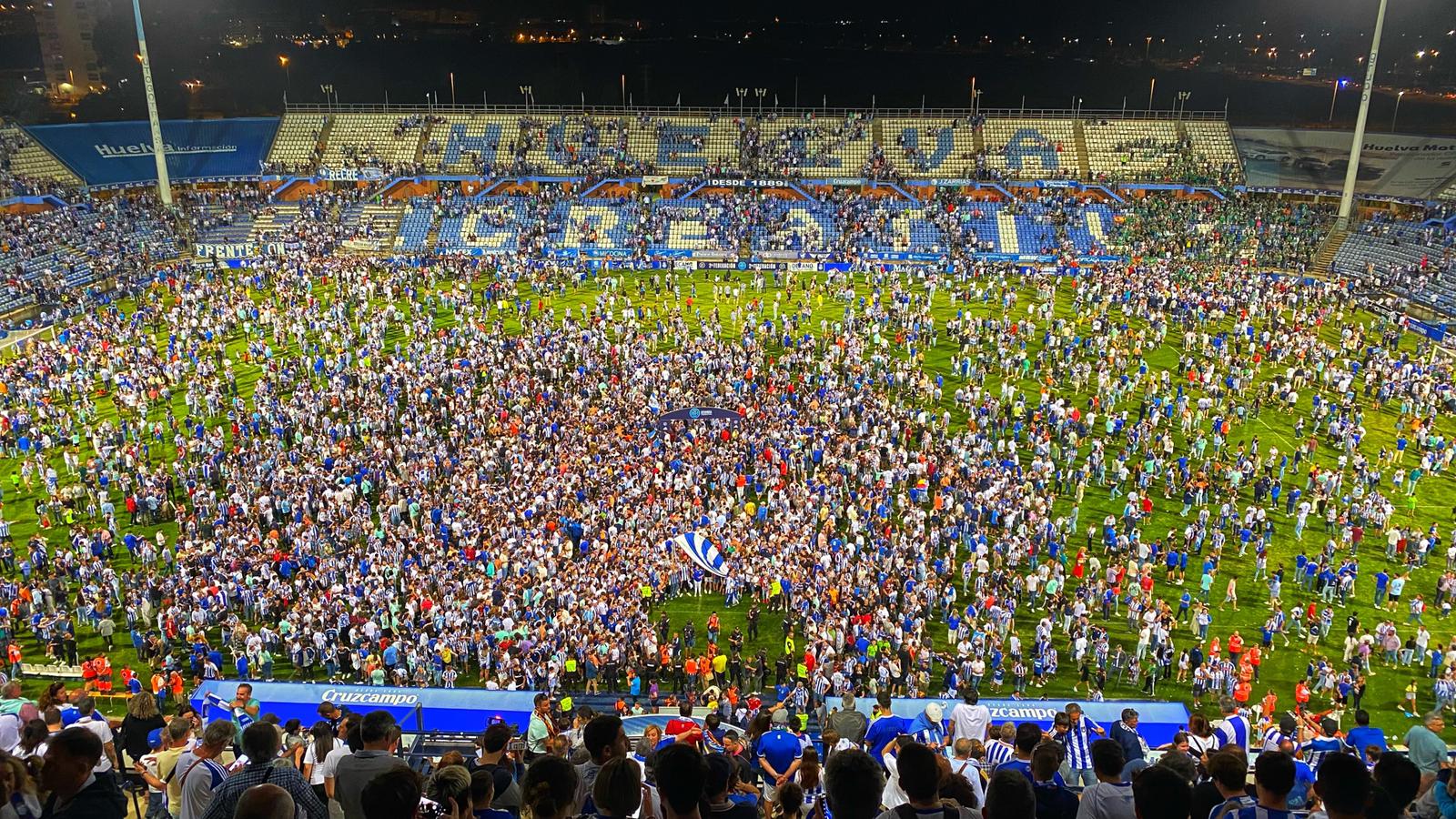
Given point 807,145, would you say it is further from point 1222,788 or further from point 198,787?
→ point 198,787

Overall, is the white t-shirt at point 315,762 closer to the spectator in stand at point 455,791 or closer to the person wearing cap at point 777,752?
the spectator in stand at point 455,791

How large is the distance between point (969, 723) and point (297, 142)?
61.2 m

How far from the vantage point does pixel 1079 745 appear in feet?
32.1

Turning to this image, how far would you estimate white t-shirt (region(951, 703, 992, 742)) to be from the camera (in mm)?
10898

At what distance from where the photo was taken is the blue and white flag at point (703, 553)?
21169 millimetres

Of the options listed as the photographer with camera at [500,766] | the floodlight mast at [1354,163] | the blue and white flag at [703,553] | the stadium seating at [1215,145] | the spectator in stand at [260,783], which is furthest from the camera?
the stadium seating at [1215,145]

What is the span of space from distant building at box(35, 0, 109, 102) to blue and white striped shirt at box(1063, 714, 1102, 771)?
75.7 metres

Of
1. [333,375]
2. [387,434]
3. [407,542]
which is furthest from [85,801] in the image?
[333,375]

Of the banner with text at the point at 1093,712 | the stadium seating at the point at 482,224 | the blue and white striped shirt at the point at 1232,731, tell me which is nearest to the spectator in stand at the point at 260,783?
the banner with text at the point at 1093,712

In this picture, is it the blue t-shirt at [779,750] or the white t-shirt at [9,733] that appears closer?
the white t-shirt at [9,733]

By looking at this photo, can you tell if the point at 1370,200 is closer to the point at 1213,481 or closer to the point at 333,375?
the point at 1213,481

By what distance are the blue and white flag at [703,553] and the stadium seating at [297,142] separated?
1902 inches

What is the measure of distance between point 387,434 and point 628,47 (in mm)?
84906

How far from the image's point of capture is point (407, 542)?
21531 millimetres
